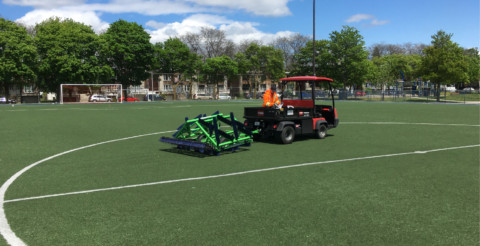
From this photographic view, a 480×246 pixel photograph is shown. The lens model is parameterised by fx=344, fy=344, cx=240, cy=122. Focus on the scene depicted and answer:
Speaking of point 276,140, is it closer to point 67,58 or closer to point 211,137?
point 211,137

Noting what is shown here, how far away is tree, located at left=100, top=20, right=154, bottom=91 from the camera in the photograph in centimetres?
5119

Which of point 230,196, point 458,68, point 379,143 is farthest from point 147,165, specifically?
point 458,68

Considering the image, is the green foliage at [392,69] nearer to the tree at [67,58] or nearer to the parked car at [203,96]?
the parked car at [203,96]

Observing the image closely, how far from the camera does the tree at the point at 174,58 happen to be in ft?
202

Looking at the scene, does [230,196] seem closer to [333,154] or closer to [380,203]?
[380,203]

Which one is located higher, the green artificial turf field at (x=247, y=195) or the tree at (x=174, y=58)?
the tree at (x=174, y=58)

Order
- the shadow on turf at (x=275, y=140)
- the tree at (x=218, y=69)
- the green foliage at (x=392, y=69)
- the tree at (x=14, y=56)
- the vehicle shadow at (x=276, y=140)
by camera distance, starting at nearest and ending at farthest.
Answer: the vehicle shadow at (x=276, y=140)
the shadow on turf at (x=275, y=140)
the tree at (x=14, y=56)
the tree at (x=218, y=69)
the green foliage at (x=392, y=69)

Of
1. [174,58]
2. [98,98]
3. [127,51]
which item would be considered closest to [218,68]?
[174,58]

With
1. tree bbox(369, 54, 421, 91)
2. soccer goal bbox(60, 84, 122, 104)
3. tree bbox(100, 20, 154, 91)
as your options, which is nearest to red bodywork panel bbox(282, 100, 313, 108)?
soccer goal bbox(60, 84, 122, 104)

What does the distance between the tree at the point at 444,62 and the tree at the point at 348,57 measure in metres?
14.4

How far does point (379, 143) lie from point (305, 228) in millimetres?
6875

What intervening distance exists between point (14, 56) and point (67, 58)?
6.33 meters

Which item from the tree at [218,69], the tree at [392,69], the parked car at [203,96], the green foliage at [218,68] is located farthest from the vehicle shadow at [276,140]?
the tree at [392,69]

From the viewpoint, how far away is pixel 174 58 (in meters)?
62.2
